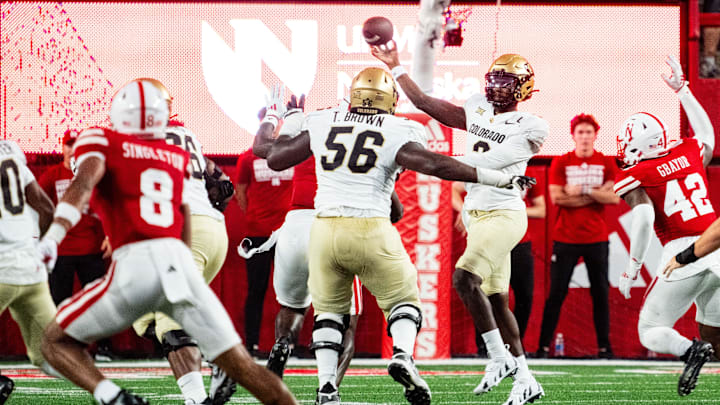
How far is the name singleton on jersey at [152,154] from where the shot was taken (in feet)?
13.0

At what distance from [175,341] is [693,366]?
8.68 feet

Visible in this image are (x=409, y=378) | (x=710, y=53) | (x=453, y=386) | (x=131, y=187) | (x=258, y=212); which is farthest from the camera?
(x=710, y=53)

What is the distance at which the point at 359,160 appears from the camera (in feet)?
16.2

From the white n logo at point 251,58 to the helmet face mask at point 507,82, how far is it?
373 centimetres

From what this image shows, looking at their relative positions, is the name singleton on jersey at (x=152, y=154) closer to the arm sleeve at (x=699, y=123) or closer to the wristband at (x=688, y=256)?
the wristband at (x=688, y=256)

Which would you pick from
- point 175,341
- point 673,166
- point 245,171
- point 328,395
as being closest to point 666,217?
point 673,166

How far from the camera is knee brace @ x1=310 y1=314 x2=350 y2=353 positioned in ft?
16.6

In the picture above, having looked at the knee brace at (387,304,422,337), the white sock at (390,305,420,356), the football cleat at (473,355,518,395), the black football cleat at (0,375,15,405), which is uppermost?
the knee brace at (387,304,422,337)

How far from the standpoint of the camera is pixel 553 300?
9.32 metres

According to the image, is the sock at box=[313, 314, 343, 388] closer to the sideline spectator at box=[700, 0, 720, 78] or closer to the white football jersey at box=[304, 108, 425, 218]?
the white football jersey at box=[304, 108, 425, 218]

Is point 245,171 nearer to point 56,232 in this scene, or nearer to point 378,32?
point 378,32

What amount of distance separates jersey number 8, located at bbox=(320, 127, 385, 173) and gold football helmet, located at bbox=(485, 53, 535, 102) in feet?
4.98

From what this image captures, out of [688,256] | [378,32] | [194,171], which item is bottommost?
[688,256]

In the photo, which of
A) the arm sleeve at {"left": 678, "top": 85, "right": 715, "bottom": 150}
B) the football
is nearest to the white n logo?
the football
